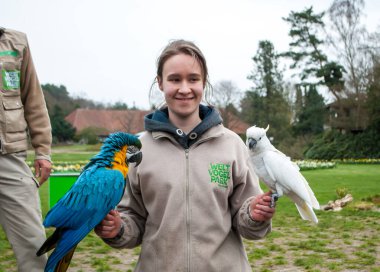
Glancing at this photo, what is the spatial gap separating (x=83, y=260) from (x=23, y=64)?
3.73 m

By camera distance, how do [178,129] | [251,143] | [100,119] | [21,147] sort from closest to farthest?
[251,143], [178,129], [21,147], [100,119]

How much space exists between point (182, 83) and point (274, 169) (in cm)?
75

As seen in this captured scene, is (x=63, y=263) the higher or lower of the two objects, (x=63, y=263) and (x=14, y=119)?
the lower

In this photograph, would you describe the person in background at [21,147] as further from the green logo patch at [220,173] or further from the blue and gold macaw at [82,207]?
the green logo patch at [220,173]

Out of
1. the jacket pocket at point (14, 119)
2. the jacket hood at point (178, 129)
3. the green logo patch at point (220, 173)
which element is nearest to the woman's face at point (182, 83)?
the jacket hood at point (178, 129)

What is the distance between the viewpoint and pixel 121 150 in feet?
7.03

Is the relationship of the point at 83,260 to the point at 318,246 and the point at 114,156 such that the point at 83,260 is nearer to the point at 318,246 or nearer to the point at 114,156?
the point at 318,246

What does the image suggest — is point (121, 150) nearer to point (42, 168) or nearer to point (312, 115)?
point (42, 168)

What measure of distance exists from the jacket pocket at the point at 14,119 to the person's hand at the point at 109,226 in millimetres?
1198

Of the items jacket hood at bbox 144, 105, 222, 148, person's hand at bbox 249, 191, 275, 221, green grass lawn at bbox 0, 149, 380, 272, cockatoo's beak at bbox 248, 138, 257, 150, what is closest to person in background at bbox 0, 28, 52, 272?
jacket hood at bbox 144, 105, 222, 148

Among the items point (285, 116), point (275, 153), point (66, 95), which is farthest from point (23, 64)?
point (66, 95)

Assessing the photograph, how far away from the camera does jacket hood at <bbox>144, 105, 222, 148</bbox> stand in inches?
99.0

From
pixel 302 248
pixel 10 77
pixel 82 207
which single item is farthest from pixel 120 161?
pixel 302 248

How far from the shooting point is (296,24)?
3659 cm
